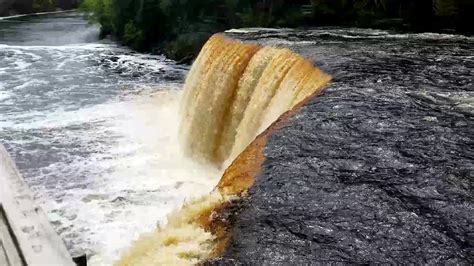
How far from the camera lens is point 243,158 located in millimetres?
5094

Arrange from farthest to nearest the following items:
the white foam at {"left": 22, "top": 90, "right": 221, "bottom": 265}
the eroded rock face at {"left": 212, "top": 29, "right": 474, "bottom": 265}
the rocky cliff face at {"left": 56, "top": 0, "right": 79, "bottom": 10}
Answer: the rocky cliff face at {"left": 56, "top": 0, "right": 79, "bottom": 10} < the white foam at {"left": 22, "top": 90, "right": 221, "bottom": 265} < the eroded rock face at {"left": 212, "top": 29, "right": 474, "bottom": 265}

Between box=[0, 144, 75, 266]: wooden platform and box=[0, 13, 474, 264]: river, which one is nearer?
box=[0, 144, 75, 266]: wooden platform

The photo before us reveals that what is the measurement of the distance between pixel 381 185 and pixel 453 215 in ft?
2.15

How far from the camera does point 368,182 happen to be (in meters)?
4.52

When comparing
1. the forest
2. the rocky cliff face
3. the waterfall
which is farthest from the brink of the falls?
the rocky cliff face

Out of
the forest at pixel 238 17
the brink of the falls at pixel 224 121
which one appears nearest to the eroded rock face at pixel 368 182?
the brink of the falls at pixel 224 121

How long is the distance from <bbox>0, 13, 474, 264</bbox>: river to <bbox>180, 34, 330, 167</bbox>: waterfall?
40 centimetres

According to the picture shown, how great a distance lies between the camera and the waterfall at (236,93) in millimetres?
8391

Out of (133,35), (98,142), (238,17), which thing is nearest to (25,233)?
(98,142)

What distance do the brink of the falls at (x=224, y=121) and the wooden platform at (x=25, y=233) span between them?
114 centimetres

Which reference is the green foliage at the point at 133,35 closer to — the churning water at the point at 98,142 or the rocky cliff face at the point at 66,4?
the churning water at the point at 98,142

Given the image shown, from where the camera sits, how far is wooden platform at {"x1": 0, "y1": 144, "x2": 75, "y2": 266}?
2057 mm

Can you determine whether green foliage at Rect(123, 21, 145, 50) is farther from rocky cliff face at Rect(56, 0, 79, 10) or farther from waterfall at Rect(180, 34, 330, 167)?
rocky cliff face at Rect(56, 0, 79, 10)

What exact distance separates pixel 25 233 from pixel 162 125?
422 inches
